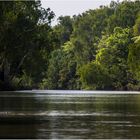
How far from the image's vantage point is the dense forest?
10169 cm

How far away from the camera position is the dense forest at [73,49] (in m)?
102

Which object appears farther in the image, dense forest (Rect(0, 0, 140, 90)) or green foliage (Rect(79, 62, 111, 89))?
green foliage (Rect(79, 62, 111, 89))

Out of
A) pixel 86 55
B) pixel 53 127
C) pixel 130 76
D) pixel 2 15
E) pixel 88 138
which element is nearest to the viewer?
pixel 88 138

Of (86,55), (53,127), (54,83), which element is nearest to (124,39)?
(86,55)

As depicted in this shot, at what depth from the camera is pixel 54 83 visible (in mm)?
182875

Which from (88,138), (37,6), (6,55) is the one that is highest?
(37,6)

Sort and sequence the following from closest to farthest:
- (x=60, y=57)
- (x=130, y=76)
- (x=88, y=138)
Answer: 1. (x=88, y=138)
2. (x=130, y=76)
3. (x=60, y=57)

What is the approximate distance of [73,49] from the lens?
590 ft

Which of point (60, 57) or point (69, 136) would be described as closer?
point (69, 136)

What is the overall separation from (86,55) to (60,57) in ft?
47.9

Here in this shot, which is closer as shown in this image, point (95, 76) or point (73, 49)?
A: point (95, 76)

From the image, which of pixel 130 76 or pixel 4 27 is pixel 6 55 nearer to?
pixel 4 27

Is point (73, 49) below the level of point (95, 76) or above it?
above

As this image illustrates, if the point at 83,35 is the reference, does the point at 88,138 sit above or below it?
below
